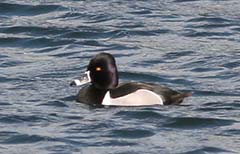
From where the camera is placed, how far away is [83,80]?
1648cm

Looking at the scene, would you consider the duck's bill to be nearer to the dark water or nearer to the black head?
the black head

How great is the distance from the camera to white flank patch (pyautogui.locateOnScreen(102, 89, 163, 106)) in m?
15.8

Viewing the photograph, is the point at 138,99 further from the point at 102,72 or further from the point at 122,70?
the point at 122,70

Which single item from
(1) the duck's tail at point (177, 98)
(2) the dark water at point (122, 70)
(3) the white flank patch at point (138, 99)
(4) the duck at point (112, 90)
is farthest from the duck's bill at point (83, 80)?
(1) the duck's tail at point (177, 98)

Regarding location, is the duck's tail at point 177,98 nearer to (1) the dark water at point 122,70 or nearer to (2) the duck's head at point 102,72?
(1) the dark water at point 122,70

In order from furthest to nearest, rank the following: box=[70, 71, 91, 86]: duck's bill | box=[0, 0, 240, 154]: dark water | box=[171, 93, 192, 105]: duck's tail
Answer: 1. box=[70, 71, 91, 86]: duck's bill
2. box=[171, 93, 192, 105]: duck's tail
3. box=[0, 0, 240, 154]: dark water

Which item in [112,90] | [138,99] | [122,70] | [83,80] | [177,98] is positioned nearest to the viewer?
[177,98]

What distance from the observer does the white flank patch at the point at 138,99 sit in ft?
52.0

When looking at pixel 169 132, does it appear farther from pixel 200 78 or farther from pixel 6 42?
pixel 6 42

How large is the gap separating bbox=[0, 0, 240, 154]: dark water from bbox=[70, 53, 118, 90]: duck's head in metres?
0.37

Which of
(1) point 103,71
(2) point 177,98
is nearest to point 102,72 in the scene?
(1) point 103,71

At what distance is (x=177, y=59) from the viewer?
735 inches

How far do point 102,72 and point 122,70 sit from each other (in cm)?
157

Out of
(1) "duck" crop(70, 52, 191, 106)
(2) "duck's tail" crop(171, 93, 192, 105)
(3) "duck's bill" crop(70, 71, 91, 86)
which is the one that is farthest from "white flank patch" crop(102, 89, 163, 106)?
(3) "duck's bill" crop(70, 71, 91, 86)
